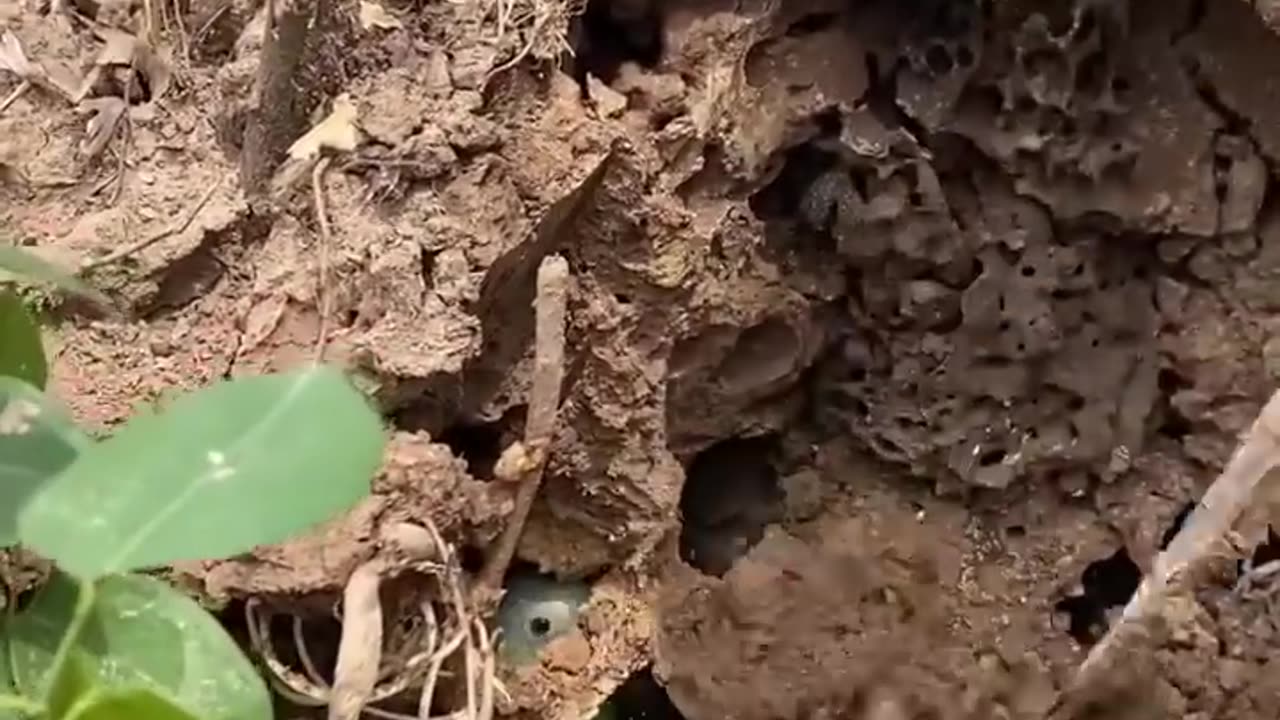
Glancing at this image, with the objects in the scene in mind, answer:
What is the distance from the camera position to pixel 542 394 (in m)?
0.98

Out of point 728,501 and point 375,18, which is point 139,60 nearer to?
point 375,18

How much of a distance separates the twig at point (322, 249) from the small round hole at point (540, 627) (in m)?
0.28

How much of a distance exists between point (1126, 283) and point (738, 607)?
0.38 meters

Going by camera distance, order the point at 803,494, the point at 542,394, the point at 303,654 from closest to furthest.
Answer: the point at 303,654
the point at 542,394
the point at 803,494

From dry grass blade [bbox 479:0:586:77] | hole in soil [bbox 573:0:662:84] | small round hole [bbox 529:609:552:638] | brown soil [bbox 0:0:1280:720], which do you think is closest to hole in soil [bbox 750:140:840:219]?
brown soil [bbox 0:0:1280:720]

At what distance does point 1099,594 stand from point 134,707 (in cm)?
83

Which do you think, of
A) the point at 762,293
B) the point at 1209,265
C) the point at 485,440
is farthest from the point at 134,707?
the point at 1209,265

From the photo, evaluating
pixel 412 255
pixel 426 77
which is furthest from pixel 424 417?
pixel 426 77

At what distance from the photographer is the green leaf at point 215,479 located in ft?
2.04

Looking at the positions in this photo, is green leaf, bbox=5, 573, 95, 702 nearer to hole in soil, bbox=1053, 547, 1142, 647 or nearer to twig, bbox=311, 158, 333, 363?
twig, bbox=311, 158, 333, 363

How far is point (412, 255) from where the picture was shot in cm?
94

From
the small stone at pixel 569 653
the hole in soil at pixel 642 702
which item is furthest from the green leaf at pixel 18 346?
the hole in soil at pixel 642 702

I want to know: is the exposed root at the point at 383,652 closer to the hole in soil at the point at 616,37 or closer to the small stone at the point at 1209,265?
the hole in soil at the point at 616,37

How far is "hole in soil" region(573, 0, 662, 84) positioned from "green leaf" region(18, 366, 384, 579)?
0.54 m
